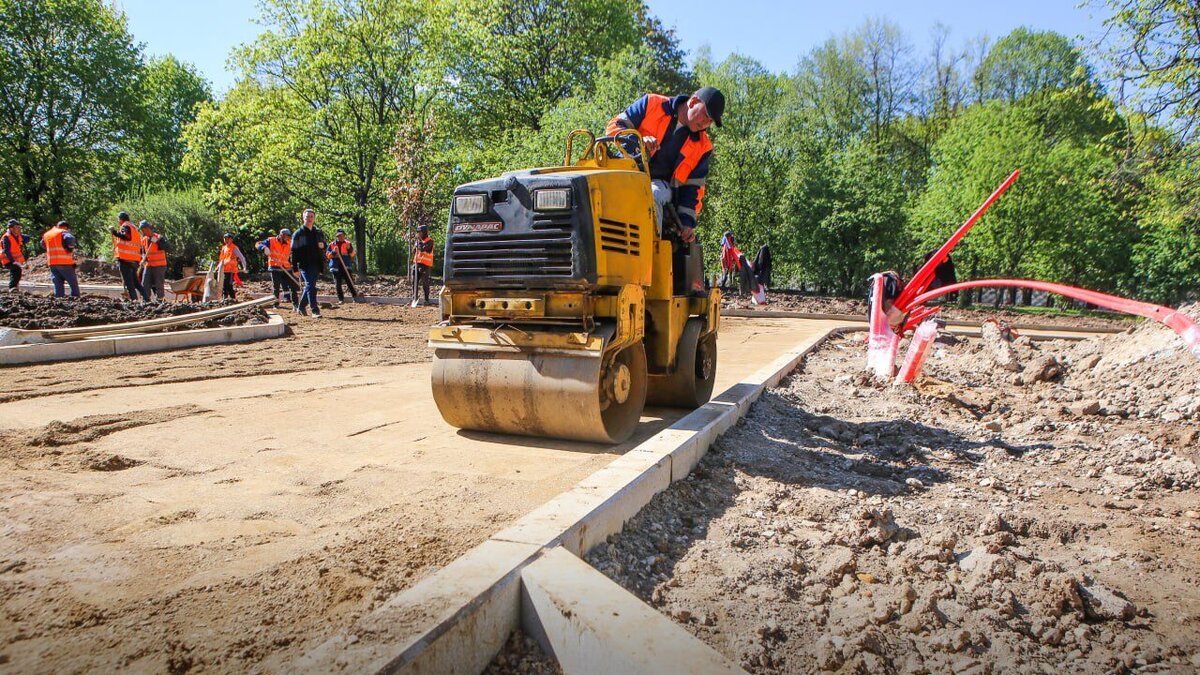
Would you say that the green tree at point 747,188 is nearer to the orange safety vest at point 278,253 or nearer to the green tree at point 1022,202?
the green tree at point 1022,202

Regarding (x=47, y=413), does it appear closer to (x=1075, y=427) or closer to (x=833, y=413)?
(x=833, y=413)

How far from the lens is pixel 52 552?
2967mm

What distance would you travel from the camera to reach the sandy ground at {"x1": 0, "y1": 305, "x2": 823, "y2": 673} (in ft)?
7.80

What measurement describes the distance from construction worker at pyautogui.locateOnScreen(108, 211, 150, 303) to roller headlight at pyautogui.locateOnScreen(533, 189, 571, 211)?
13072 mm

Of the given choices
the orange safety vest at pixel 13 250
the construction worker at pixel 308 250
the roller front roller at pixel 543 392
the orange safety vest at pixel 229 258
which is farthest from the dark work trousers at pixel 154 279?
the roller front roller at pixel 543 392

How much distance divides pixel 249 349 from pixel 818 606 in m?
9.30

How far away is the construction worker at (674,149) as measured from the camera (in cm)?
588

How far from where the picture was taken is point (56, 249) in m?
14.5

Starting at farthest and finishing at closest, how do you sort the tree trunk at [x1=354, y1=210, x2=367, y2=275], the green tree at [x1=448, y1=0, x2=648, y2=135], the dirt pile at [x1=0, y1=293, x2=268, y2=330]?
the green tree at [x1=448, y1=0, x2=648, y2=135]
the tree trunk at [x1=354, y1=210, x2=367, y2=275]
the dirt pile at [x1=0, y1=293, x2=268, y2=330]

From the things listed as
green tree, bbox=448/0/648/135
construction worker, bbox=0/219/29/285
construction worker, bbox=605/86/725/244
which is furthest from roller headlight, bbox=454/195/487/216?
green tree, bbox=448/0/648/135

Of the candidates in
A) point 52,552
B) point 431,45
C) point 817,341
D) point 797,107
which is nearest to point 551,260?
point 52,552

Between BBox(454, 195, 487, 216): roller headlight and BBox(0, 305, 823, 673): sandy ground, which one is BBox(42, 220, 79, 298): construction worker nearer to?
BBox(0, 305, 823, 673): sandy ground

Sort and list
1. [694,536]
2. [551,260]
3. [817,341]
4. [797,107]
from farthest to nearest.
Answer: [797,107], [817,341], [551,260], [694,536]

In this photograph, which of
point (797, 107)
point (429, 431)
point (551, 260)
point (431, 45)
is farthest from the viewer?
point (797, 107)
